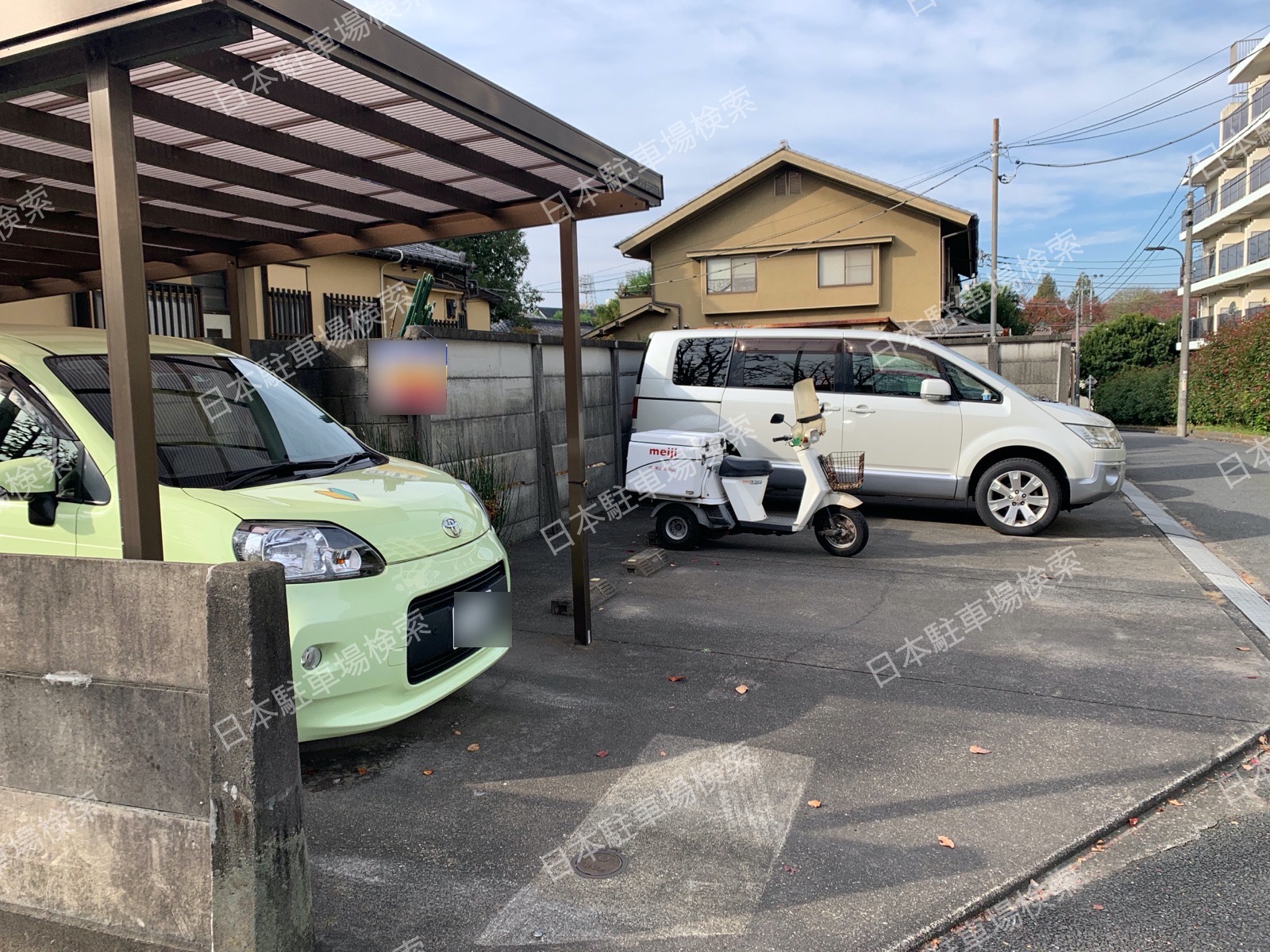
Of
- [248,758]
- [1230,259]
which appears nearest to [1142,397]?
[1230,259]

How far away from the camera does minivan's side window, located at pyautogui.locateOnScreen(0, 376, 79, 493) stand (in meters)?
3.32

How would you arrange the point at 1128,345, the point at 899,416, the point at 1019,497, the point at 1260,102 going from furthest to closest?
1. the point at 1260,102
2. the point at 1128,345
3. the point at 899,416
4. the point at 1019,497


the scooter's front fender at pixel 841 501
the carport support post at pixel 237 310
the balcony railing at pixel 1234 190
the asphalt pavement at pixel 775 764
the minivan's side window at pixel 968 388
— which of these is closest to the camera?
the asphalt pavement at pixel 775 764

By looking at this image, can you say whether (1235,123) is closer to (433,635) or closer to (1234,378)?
(1234,378)

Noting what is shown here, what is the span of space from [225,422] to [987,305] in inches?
1473

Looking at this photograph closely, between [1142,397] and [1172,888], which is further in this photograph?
[1142,397]

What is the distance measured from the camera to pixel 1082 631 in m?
5.33

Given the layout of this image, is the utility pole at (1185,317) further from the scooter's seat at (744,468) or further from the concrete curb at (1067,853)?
the concrete curb at (1067,853)

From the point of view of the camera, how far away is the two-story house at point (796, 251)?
23109mm

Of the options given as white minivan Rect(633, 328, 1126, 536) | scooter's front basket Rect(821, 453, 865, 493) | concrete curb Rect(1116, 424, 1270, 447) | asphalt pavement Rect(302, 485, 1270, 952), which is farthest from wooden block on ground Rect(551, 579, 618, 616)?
concrete curb Rect(1116, 424, 1270, 447)

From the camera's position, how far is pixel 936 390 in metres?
8.45

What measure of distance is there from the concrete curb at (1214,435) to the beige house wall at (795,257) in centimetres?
673

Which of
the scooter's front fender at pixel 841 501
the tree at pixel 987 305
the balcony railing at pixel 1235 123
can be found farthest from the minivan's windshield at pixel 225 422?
the balcony railing at pixel 1235 123

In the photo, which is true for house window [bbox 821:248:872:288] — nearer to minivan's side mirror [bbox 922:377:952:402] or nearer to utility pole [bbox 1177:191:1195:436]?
utility pole [bbox 1177:191:1195:436]
